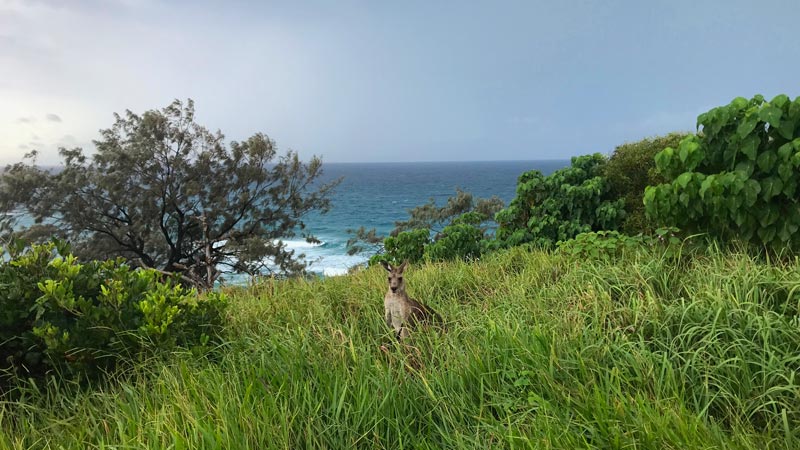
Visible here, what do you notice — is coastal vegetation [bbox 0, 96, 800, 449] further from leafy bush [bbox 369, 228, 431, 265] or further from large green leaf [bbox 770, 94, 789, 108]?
leafy bush [bbox 369, 228, 431, 265]

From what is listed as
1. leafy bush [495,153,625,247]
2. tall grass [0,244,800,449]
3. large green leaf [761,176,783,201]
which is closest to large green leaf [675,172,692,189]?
large green leaf [761,176,783,201]

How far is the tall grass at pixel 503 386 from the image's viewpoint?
2475mm

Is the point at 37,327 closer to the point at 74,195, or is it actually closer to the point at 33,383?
the point at 33,383

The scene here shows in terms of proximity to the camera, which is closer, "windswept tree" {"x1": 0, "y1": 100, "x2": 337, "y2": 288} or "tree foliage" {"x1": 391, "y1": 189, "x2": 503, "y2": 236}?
"windswept tree" {"x1": 0, "y1": 100, "x2": 337, "y2": 288}

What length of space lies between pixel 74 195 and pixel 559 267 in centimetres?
1861

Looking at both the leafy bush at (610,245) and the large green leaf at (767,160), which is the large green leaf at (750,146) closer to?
the large green leaf at (767,160)

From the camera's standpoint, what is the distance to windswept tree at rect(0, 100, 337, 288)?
16.8 metres

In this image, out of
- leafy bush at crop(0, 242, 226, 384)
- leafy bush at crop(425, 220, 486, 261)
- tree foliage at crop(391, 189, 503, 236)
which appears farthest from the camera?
tree foliage at crop(391, 189, 503, 236)

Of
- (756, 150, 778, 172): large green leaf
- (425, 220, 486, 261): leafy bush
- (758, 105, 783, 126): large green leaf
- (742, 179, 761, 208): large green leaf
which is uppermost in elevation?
(758, 105, 783, 126): large green leaf

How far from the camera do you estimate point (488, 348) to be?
323 cm

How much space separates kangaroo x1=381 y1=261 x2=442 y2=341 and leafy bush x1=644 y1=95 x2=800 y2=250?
3272mm

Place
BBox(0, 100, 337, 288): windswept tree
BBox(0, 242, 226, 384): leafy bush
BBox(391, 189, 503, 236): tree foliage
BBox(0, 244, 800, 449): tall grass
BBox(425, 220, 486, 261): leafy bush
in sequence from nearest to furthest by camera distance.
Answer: BBox(0, 244, 800, 449): tall grass < BBox(0, 242, 226, 384): leafy bush < BBox(425, 220, 486, 261): leafy bush < BBox(0, 100, 337, 288): windswept tree < BBox(391, 189, 503, 236): tree foliage

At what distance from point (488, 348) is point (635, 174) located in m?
7.03

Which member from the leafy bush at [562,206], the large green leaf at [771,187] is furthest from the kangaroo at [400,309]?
the leafy bush at [562,206]
